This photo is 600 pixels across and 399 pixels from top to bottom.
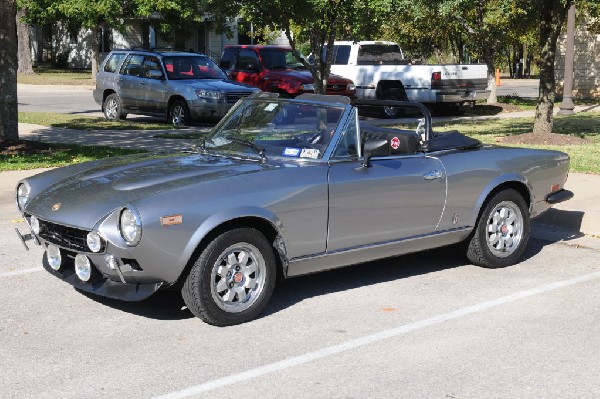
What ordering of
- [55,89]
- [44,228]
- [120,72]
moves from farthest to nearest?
1. [55,89]
2. [120,72]
3. [44,228]

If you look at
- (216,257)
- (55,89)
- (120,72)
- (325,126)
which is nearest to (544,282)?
(325,126)

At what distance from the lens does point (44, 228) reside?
20.7 feet

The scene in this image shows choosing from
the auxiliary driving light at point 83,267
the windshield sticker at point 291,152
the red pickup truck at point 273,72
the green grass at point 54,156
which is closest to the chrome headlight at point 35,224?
the auxiliary driving light at point 83,267

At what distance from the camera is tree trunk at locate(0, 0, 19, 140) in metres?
14.2

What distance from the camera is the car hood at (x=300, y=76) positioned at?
2233 cm

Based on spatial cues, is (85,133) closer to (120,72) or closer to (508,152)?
(120,72)

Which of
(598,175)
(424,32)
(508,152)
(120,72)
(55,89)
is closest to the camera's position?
(508,152)

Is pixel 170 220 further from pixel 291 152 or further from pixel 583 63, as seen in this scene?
pixel 583 63

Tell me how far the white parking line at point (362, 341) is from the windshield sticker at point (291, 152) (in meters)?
1.47

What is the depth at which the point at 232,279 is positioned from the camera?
6062mm

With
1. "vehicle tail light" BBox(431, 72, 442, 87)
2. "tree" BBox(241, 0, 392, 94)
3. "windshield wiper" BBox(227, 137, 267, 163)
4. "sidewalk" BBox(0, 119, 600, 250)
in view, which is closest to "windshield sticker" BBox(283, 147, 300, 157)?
"windshield wiper" BBox(227, 137, 267, 163)

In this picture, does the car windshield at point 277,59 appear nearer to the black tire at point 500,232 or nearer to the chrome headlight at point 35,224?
the black tire at point 500,232

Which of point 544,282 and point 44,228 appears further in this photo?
point 544,282

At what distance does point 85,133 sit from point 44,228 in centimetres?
1194
